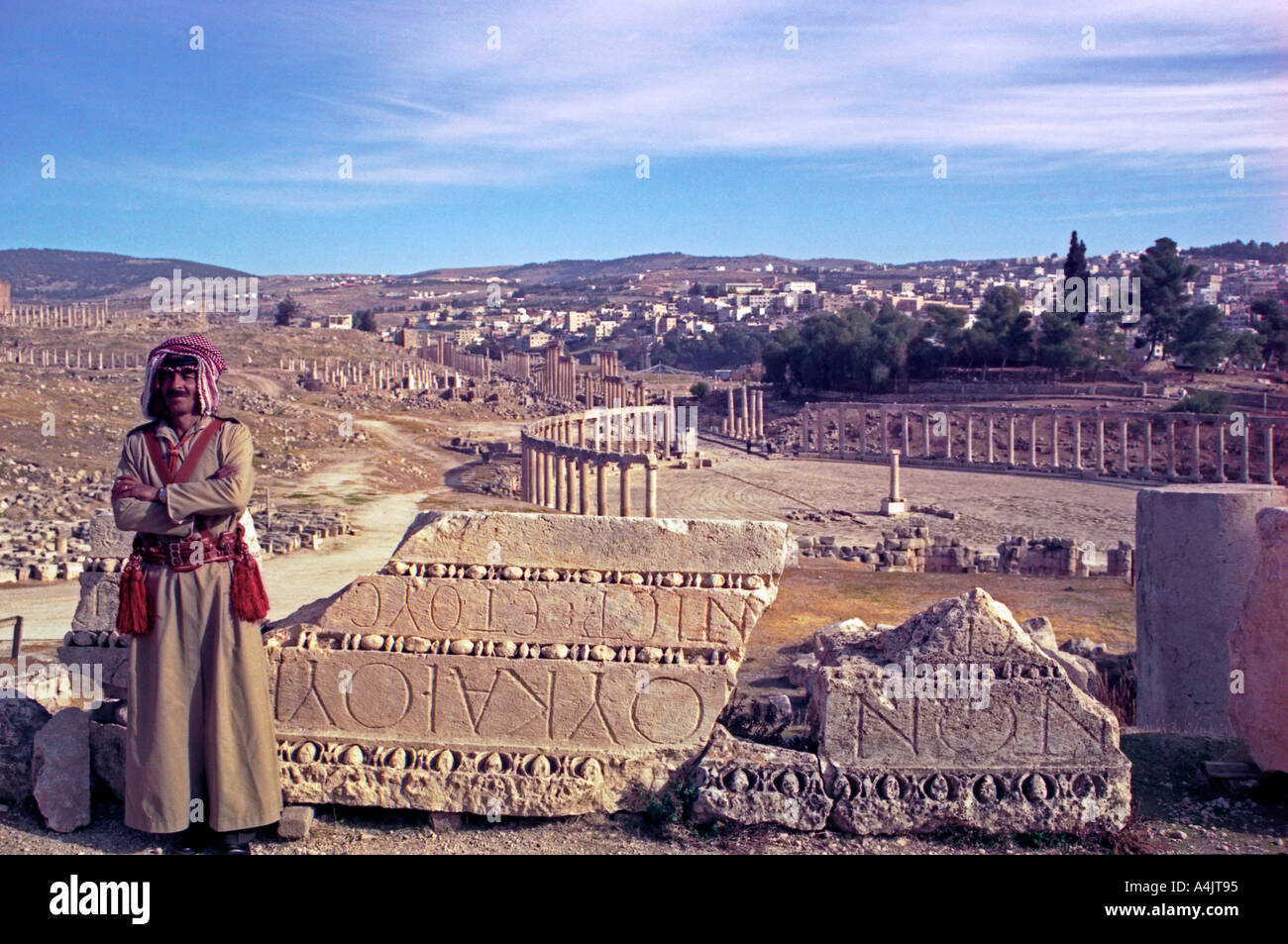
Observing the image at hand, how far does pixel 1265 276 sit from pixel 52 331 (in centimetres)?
11088

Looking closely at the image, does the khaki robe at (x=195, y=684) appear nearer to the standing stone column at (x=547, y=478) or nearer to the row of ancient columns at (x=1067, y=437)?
the standing stone column at (x=547, y=478)

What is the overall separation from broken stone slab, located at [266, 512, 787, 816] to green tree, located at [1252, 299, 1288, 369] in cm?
5945

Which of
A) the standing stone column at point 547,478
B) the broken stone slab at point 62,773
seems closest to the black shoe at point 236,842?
the broken stone slab at point 62,773

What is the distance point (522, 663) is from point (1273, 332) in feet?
199

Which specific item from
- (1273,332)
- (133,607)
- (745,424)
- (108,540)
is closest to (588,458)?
(108,540)

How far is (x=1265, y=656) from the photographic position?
6453 mm

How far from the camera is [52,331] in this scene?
77.9 m

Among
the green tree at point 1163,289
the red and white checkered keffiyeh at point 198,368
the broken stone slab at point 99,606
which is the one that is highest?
the green tree at point 1163,289

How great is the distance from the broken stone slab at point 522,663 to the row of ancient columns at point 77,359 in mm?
63361

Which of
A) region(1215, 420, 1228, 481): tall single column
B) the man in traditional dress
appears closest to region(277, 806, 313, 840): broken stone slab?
the man in traditional dress

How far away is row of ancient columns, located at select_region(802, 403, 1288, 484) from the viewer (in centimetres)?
4331

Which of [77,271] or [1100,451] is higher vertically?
[77,271]

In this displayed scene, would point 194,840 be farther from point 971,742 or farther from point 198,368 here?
point 971,742

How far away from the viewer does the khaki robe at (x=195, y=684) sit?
215 inches
